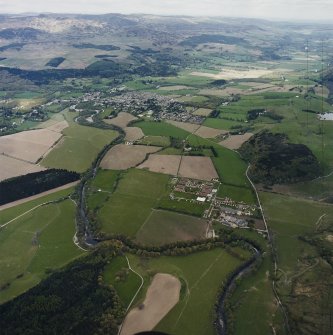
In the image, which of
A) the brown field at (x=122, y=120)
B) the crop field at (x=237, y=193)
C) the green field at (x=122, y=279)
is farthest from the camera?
the brown field at (x=122, y=120)

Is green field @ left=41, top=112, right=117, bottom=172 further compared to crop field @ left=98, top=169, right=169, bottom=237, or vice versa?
green field @ left=41, top=112, right=117, bottom=172

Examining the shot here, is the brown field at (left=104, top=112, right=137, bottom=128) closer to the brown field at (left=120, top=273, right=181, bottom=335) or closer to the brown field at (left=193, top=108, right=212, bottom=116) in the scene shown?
the brown field at (left=193, top=108, right=212, bottom=116)

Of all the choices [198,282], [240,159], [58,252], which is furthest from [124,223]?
[240,159]

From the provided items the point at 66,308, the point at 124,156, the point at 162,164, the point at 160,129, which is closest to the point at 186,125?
the point at 160,129

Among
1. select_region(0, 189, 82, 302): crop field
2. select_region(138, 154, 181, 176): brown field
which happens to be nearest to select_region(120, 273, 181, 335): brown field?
select_region(0, 189, 82, 302): crop field

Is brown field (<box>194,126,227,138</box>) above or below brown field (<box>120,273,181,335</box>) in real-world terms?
below

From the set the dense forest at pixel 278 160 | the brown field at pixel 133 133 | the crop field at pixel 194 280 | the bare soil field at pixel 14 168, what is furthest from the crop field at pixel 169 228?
the brown field at pixel 133 133

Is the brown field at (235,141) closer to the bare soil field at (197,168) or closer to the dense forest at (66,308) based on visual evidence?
the bare soil field at (197,168)
